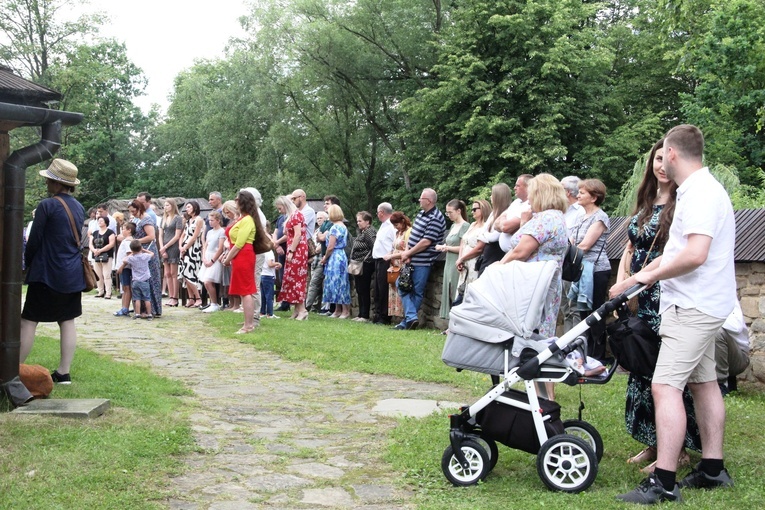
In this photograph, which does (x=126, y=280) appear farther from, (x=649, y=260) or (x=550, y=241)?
(x=649, y=260)

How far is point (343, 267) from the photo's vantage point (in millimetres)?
15227

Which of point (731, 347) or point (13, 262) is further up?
point (13, 262)

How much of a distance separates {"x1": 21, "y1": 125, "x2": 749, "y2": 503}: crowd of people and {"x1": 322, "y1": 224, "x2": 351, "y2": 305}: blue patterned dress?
2 cm

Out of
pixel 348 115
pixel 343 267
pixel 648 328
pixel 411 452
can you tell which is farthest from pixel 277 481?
pixel 348 115

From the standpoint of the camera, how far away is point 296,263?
565 inches

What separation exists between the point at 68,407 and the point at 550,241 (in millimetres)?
3778

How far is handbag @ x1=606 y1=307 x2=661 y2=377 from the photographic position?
5102 millimetres

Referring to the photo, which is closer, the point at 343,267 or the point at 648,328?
the point at 648,328

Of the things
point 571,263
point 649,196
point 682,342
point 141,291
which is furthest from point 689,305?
point 141,291

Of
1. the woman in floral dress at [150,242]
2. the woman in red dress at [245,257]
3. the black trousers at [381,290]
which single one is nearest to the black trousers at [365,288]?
the black trousers at [381,290]

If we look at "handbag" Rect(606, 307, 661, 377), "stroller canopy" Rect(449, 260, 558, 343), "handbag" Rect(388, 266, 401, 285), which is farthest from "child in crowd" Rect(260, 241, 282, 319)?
"handbag" Rect(606, 307, 661, 377)

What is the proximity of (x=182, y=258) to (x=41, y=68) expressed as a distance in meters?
33.4

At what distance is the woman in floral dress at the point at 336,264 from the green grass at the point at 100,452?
24.8ft

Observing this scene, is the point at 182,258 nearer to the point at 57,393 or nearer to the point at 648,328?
the point at 57,393
